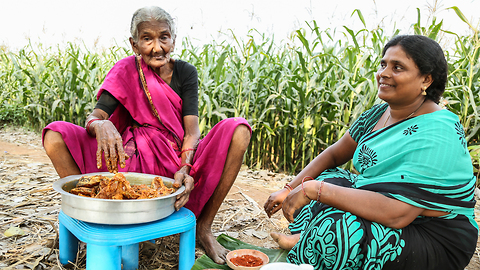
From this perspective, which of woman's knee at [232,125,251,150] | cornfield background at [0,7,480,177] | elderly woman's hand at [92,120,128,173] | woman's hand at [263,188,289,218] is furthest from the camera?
cornfield background at [0,7,480,177]

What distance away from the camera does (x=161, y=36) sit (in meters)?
1.85

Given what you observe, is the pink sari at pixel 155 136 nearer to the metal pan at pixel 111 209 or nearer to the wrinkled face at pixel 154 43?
the wrinkled face at pixel 154 43

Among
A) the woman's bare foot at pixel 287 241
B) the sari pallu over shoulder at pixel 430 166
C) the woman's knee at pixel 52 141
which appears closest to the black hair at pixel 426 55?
the sari pallu over shoulder at pixel 430 166

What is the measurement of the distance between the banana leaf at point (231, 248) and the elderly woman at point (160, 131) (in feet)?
0.15

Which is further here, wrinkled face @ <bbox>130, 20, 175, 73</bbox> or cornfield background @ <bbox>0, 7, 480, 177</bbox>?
cornfield background @ <bbox>0, 7, 480, 177</bbox>

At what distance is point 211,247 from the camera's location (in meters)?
1.82

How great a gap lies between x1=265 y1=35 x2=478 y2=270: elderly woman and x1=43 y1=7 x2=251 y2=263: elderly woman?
20.3 inches

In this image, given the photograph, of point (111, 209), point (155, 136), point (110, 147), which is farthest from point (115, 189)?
point (155, 136)

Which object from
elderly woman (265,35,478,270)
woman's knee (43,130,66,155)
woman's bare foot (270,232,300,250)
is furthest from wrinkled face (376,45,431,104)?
woman's knee (43,130,66,155)

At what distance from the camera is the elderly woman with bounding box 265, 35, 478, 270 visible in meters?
1.30

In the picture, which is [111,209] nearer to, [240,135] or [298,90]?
[240,135]

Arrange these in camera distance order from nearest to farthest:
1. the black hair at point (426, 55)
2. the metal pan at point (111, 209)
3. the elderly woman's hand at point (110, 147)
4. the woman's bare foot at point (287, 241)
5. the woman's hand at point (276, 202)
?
the metal pan at point (111, 209) → the black hair at point (426, 55) → the elderly woman's hand at point (110, 147) → the woman's hand at point (276, 202) → the woman's bare foot at point (287, 241)

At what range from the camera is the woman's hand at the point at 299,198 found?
1440mm

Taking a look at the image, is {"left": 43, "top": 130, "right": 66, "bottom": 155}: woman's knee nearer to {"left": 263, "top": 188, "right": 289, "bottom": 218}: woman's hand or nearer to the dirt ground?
the dirt ground
